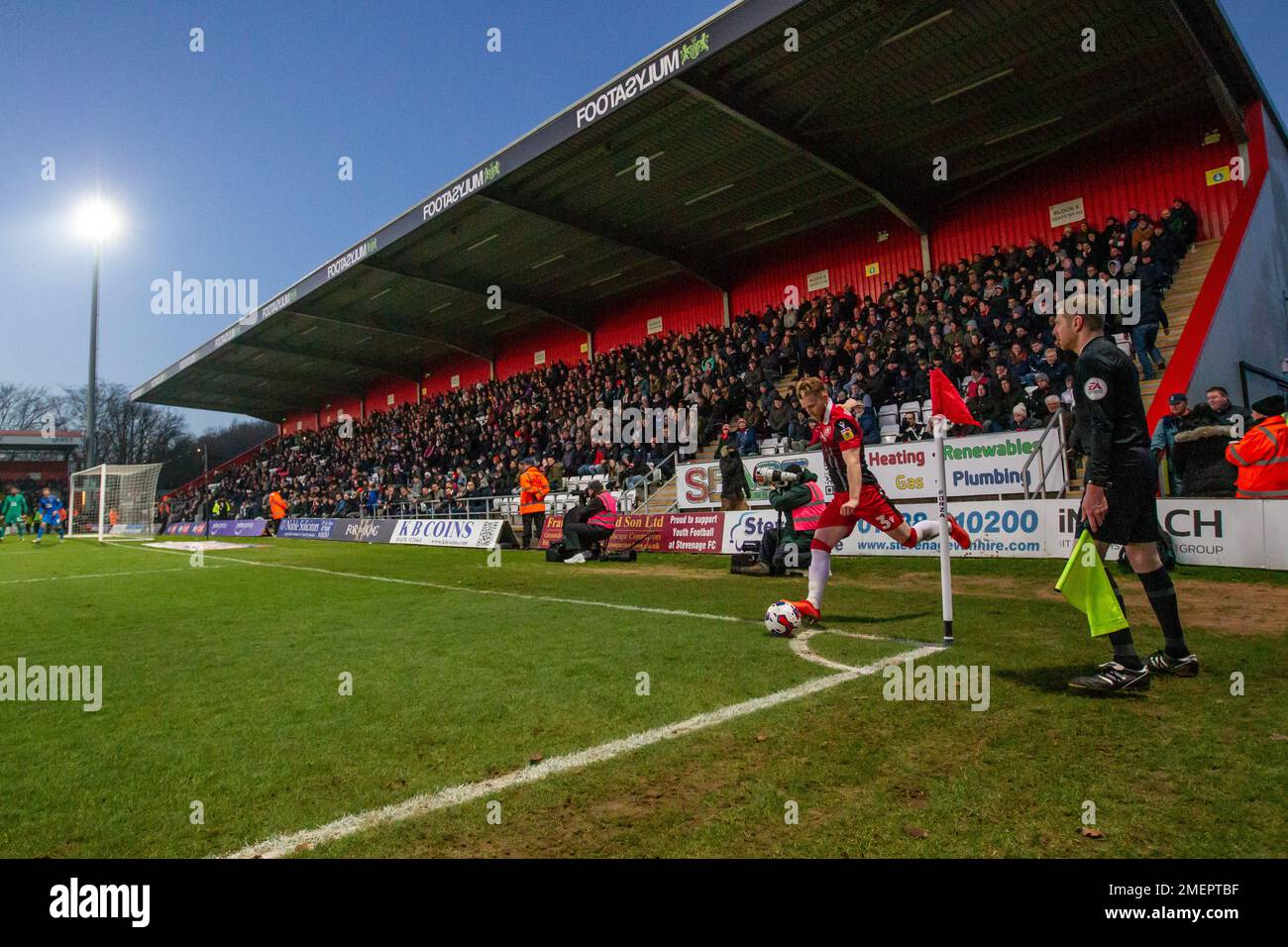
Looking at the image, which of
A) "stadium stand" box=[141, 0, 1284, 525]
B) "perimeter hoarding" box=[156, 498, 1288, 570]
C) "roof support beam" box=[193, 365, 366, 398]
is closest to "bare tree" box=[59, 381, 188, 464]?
"roof support beam" box=[193, 365, 366, 398]

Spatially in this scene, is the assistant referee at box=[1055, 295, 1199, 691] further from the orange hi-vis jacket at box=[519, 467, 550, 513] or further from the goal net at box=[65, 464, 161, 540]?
the goal net at box=[65, 464, 161, 540]

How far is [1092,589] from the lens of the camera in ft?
14.8

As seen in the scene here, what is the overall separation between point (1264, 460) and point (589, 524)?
439 inches

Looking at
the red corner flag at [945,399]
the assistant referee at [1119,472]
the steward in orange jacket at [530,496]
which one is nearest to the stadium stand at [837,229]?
the steward in orange jacket at [530,496]

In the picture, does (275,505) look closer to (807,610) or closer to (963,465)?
(963,465)

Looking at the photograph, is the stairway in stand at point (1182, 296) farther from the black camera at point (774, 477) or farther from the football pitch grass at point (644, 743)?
the black camera at point (774, 477)

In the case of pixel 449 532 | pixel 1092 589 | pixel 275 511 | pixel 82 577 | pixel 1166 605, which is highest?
pixel 275 511

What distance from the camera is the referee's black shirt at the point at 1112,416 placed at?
4500mm

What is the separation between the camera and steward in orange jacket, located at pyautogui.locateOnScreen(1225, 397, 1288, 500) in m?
9.54

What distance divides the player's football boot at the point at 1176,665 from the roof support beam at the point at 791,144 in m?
14.8

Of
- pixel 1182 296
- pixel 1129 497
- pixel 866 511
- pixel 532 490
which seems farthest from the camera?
pixel 532 490

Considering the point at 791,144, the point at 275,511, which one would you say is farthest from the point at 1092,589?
the point at 275,511
